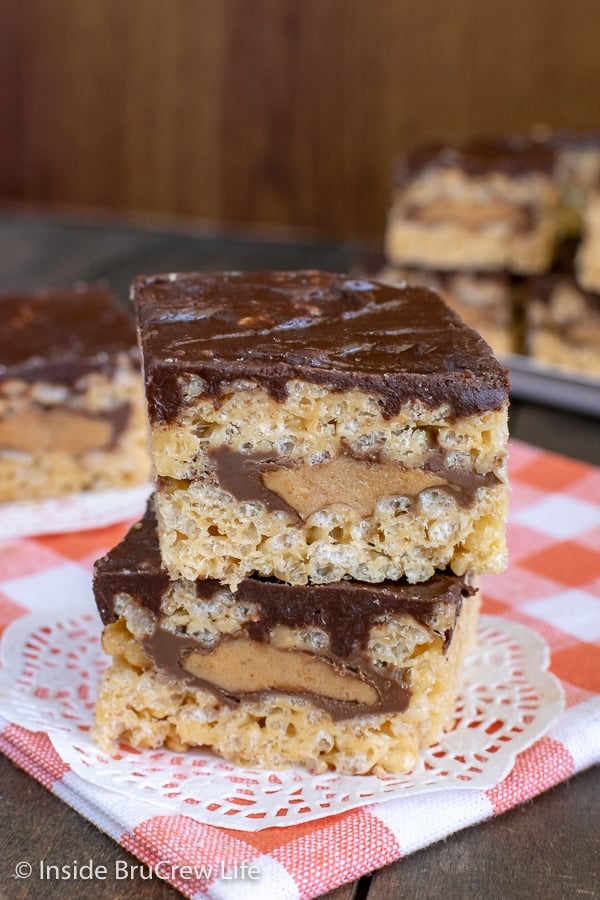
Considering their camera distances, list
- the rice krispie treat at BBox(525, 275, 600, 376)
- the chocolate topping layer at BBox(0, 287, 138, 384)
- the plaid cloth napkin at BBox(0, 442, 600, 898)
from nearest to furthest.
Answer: the plaid cloth napkin at BBox(0, 442, 600, 898) → the chocolate topping layer at BBox(0, 287, 138, 384) → the rice krispie treat at BBox(525, 275, 600, 376)

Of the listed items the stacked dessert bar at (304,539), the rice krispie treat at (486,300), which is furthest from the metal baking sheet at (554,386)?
the stacked dessert bar at (304,539)

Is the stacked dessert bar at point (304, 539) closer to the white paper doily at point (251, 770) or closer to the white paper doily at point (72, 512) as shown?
→ the white paper doily at point (251, 770)

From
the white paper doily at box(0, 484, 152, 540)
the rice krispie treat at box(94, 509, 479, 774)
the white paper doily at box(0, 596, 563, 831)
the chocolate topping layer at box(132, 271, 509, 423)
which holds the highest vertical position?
the chocolate topping layer at box(132, 271, 509, 423)

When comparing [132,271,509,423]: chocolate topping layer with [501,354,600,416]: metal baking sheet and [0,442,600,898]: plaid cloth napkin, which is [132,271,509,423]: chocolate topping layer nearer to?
[0,442,600,898]: plaid cloth napkin

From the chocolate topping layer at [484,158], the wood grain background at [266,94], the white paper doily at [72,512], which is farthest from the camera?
the wood grain background at [266,94]

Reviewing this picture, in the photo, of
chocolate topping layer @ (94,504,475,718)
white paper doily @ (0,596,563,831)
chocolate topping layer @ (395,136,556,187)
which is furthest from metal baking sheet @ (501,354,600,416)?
chocolate topping layer @ (94,504,475,718)

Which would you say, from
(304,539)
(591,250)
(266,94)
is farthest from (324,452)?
(266,94)

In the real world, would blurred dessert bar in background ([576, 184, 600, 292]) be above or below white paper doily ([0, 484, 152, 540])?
above
